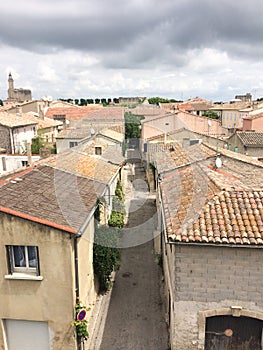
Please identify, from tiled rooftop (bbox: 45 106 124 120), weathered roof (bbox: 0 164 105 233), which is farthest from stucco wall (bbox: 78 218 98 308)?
tiled rooftop (bbox: 45 106 124 120)

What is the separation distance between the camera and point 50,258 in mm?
9398

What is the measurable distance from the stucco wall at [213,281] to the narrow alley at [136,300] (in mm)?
2720

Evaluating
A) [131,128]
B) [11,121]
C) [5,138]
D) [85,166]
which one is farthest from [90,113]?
[85,166]

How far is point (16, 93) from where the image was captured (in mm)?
102500

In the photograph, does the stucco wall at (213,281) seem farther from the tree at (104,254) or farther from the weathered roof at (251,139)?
the weathered roof at (251,139)

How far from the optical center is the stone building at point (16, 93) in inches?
3701

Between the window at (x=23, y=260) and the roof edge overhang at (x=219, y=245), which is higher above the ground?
the roof edge overhang at (x=219, y=245)

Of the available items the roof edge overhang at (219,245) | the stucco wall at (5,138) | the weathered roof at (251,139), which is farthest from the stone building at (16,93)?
the roof edge overhang at (219,245)

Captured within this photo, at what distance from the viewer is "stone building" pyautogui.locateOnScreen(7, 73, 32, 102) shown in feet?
308

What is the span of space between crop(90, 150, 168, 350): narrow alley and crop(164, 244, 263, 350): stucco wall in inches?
107

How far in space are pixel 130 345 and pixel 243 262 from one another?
529 centimetres

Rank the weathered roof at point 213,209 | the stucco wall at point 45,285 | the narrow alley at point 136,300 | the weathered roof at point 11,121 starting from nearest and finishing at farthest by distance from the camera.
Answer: the weathered roof at point 213,209
the stucco wall at point 45,285
the narrow alley at point 136,300
the weathered roof at point 11,121

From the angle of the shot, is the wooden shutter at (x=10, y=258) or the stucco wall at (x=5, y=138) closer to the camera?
the wooden shutter at (x=10, y=258)

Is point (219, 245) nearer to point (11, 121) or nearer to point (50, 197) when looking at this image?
point (50, 197)
